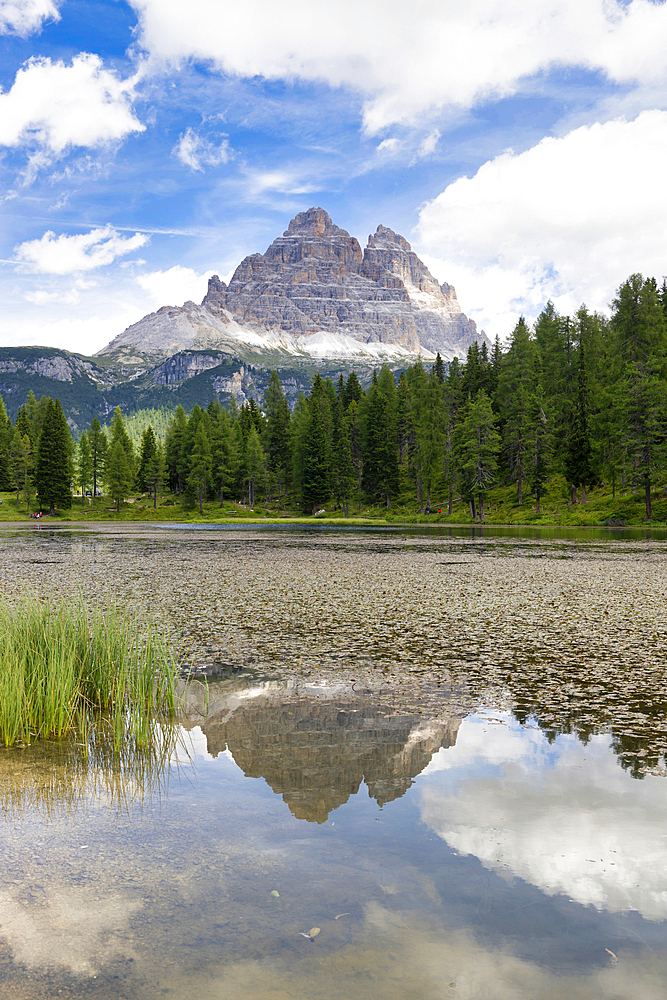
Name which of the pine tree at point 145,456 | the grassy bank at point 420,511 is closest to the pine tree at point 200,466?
the grassy bank at point 420,511

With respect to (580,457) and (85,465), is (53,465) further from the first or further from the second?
(580,457)

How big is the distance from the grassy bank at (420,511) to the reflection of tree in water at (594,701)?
5358 centimetres

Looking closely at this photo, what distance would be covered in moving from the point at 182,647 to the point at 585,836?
9113 millimetres

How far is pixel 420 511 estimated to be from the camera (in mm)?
92875

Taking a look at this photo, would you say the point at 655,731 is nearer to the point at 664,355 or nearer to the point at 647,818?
the point at 647,818

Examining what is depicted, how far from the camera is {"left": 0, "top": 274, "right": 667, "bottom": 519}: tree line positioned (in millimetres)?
71500

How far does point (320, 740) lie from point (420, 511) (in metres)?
86.1

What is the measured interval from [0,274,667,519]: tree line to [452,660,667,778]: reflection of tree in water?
5258 centimetres

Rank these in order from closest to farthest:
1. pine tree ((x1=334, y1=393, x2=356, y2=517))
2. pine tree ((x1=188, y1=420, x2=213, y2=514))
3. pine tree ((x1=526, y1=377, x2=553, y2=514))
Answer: pine tree ((x1=526, y1=377, x2=553, y2=514)) < pine tree ((x1=334, y1=393, x2=356, y2=517)) < pine tree ((x1=188, y1=420, x2=213, y2=514))

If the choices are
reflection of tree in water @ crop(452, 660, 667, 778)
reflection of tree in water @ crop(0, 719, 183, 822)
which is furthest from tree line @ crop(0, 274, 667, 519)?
reflection of tree in water @ crop(0, 719, 183, 822)

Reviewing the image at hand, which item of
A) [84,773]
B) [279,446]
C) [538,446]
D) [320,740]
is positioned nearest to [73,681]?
[84,773]

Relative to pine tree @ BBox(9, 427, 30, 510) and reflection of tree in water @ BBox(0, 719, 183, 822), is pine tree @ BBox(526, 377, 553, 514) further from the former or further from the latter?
pine tree @ BBox(9, 427, 30, 510)

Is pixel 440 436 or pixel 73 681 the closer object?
pixel 73 681

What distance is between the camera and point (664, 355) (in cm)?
7044
